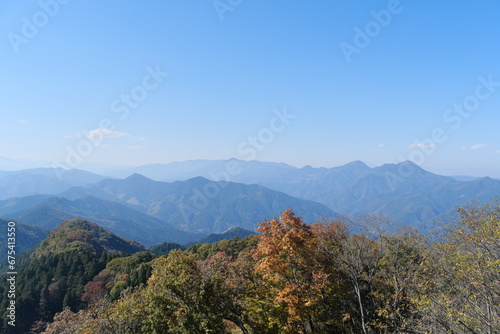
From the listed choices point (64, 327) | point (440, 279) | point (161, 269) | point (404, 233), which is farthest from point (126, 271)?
point (440, 279)

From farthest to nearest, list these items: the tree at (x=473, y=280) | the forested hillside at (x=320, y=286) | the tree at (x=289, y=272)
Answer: the tree at (x=289, y=272)
the forested hillside at (x=320, y=286)
the tree at (x=473, y=280)

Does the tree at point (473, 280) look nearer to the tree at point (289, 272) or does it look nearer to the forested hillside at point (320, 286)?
the forested hillside at point (320, 286)

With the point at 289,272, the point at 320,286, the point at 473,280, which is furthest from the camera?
the point at 289,272

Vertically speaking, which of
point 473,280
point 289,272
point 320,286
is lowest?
point 320,286

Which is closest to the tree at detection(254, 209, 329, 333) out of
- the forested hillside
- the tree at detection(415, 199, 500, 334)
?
the forested hillside

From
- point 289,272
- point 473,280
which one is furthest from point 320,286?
point 473,280

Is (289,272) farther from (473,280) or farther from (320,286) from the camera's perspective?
(473,280)

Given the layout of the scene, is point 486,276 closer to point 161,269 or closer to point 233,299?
point 233,299

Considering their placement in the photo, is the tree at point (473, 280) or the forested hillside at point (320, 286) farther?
the forested hillside at point (320, 286)

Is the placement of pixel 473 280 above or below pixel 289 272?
above

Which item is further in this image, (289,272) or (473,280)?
(289,272)

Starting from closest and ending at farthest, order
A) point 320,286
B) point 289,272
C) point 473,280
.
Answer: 1. point 473,280
2. point 320,286
3. point 289,272

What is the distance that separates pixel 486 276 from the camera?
11.9m

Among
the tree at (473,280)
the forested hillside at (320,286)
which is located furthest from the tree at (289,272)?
the tree at (473,280)
